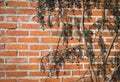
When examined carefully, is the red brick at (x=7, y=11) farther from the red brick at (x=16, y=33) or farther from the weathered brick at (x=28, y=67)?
the weathered brick at (x=28, y=67)

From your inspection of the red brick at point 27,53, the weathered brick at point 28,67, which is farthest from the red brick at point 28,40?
the weathered brick at point 28,67

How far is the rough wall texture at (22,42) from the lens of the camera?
249 centimetres

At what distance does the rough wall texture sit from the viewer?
249cm

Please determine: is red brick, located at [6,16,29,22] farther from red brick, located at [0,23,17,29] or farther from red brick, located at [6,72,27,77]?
red brick, located at [6,72,27,77]

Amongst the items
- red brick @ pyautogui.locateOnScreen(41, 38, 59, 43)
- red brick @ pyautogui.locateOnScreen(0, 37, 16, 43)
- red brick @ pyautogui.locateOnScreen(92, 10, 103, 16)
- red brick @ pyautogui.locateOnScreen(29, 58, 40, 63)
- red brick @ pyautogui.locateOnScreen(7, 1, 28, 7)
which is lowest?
red brick @ pyautogui.locateOnScreen(29, 58, 40, 63)

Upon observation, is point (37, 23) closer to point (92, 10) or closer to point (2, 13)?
point (2, 13)

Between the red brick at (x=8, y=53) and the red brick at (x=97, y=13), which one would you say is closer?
the red brick at (x=8, y=53)

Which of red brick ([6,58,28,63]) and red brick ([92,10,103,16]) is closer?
red brick ([6,58,28,63])

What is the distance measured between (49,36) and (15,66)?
43 centimetres

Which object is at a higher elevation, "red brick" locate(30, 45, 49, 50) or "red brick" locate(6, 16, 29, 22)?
"red brick" locate(6, 16, 29, 22)

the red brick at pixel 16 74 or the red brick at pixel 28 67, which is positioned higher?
the red brick at pixel 28 67

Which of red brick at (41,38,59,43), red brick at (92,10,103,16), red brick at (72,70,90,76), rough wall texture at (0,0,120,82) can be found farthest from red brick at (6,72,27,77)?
red brick at (92,10,103,16)

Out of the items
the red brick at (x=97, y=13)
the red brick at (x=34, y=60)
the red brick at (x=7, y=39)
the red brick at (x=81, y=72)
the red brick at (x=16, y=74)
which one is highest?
the red brick at (x=97, y=13)

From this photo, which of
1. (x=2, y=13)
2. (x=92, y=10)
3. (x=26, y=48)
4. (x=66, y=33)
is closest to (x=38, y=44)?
(x=26, y=48)
